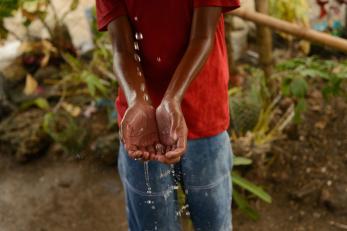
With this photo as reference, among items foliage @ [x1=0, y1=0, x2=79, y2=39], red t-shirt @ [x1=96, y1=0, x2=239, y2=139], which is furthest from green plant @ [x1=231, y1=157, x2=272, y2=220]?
foliage @ [x1=0, y1=0, x2=79, y2=39]

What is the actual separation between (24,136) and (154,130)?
6.67 feet

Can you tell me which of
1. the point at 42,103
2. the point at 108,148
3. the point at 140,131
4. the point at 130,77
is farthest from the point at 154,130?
the point at 42,103

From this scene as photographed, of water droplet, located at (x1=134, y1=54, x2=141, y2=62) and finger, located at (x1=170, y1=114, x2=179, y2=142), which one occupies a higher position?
water droplet, located at (x1=134, y1=54, x2=141, y2=62)

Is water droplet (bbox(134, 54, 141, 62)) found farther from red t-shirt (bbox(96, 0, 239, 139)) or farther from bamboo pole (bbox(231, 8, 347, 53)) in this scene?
bamboo pole (bbox(231, 8, 347, 53))

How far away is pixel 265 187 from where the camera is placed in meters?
2.50

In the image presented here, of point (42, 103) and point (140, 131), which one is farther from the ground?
point (140, 131)

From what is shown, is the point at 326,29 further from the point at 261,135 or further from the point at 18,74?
the point at 18,74

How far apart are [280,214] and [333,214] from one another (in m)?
0.26

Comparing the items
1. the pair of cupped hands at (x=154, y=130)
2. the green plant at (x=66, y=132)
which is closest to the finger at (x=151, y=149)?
the pair of cupped hands at (x=154, y=130)

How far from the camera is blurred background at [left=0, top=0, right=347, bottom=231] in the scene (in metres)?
2.28

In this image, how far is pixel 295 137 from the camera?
8.81 feet

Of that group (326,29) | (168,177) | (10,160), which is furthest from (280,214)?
(10,160)

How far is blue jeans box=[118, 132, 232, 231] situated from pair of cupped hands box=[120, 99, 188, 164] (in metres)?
0.16

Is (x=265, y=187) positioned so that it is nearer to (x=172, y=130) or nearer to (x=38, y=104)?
(x=172, y=130)
